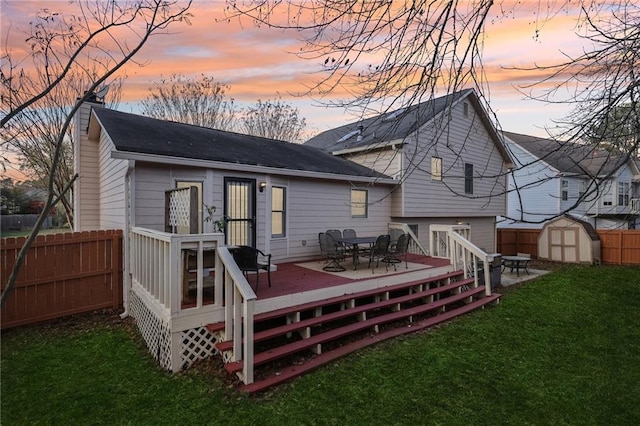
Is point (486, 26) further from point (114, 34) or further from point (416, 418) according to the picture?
point (114, 34)

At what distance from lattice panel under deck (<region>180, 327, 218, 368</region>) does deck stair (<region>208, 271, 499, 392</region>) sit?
0.60ft

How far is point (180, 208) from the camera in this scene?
5.55 meters

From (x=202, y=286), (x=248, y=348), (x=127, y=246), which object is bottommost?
(x=248, y=348)

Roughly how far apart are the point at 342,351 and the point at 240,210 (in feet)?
14.8

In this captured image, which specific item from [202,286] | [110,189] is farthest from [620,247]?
[110,189]

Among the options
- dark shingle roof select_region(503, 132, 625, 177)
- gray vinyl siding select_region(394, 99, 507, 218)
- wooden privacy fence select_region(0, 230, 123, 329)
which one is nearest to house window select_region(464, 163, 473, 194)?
gray vinyl siding select_region(394, 99, 507, 218)

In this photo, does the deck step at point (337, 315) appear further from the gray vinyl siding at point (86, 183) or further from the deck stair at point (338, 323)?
the gray vinyl siding at point (86, 183)

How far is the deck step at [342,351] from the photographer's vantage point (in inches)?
158

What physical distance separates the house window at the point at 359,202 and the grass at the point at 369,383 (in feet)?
17.0

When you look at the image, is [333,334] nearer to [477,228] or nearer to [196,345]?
[196,345]

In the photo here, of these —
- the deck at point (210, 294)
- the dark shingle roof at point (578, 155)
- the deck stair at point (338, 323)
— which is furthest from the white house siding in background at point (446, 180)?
the dark shingle roof at point (578, 155)

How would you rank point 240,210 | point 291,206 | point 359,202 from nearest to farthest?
point 240,210
point 291,206
point 359,202

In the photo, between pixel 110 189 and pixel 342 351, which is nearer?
pixel 342 351

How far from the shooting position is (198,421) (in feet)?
11.2
